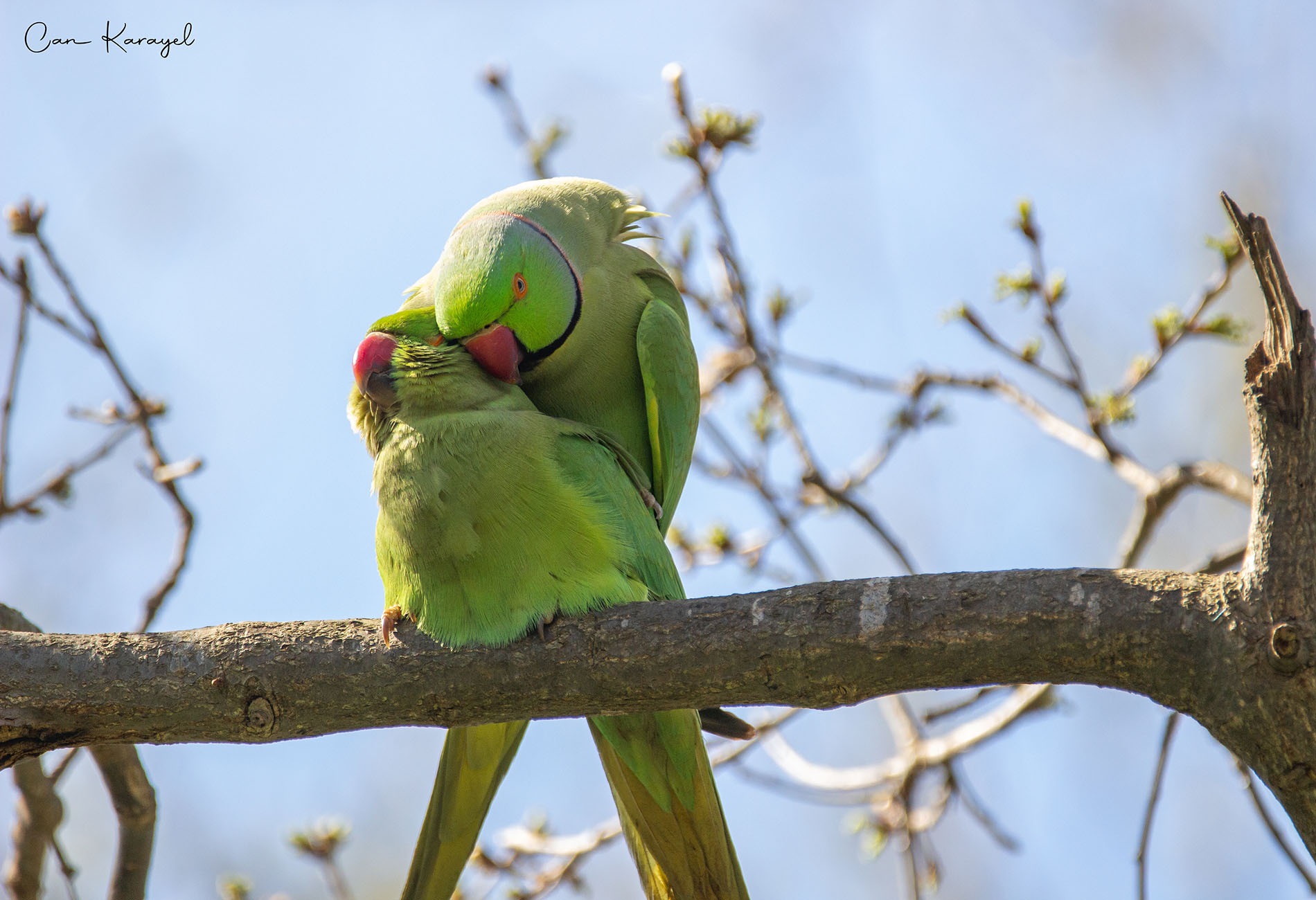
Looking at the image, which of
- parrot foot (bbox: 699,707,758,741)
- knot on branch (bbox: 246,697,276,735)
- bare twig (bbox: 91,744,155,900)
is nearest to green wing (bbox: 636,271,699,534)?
parrot foot (bbox: 699,707,758,741)

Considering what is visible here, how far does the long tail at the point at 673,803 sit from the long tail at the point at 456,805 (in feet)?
0.99

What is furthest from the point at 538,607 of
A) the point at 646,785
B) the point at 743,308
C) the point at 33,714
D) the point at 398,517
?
the point at 743,308

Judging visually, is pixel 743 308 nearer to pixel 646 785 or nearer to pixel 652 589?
pixel 652 589

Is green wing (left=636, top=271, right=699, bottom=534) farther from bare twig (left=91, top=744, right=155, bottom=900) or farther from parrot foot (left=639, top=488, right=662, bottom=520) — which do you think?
bare twig (left=91, top=744, right=155, bottom=900)

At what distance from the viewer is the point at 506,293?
11.2ft

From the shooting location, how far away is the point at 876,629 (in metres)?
2.22

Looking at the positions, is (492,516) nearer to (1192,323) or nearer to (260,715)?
(260,715)

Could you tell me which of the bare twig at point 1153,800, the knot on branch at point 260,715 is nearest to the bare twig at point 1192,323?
the bare twig at point 1153,800

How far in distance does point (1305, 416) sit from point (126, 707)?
2436 mm

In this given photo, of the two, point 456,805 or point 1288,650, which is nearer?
point 1288,650

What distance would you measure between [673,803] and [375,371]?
145 cm

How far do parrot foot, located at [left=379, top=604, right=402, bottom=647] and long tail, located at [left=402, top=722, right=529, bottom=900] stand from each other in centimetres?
58

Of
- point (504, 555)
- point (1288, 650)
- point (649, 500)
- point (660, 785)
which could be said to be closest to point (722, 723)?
point (660, 785)

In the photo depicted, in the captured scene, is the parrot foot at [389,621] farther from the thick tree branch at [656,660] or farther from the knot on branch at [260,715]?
the knot on branch at [260,715]
